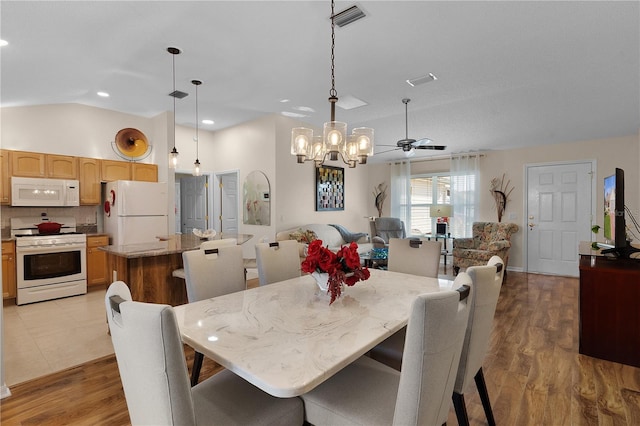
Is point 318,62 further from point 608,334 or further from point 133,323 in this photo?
point 608,334

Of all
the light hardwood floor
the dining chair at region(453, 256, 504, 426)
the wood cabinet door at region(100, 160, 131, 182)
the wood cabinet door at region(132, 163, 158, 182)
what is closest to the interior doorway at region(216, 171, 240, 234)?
the wood cabinet door at region(132, 163, 158, 182)

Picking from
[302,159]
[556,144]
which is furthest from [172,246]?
[556,144]

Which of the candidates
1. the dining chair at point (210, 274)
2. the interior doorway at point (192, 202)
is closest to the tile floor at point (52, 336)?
the dining chair at point (210, 274)

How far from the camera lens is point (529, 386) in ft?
7.52

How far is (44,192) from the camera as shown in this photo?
175 inches

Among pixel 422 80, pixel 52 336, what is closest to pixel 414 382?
pixel 422 80

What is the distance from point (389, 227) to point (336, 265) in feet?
18.4

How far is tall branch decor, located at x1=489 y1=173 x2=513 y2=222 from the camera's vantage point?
6.43 meters

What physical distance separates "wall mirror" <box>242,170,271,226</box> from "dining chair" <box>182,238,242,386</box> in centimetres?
298

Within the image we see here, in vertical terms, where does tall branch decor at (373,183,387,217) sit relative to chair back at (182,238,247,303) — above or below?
above

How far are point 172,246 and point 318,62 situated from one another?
7.81ft

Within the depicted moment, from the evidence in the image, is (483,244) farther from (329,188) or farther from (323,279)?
(323,279)

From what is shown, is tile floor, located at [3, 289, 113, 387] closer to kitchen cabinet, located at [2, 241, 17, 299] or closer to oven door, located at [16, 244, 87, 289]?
kitchen cabinet, located at [2, 241, 17, 299]

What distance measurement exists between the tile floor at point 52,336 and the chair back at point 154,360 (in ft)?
7.05
